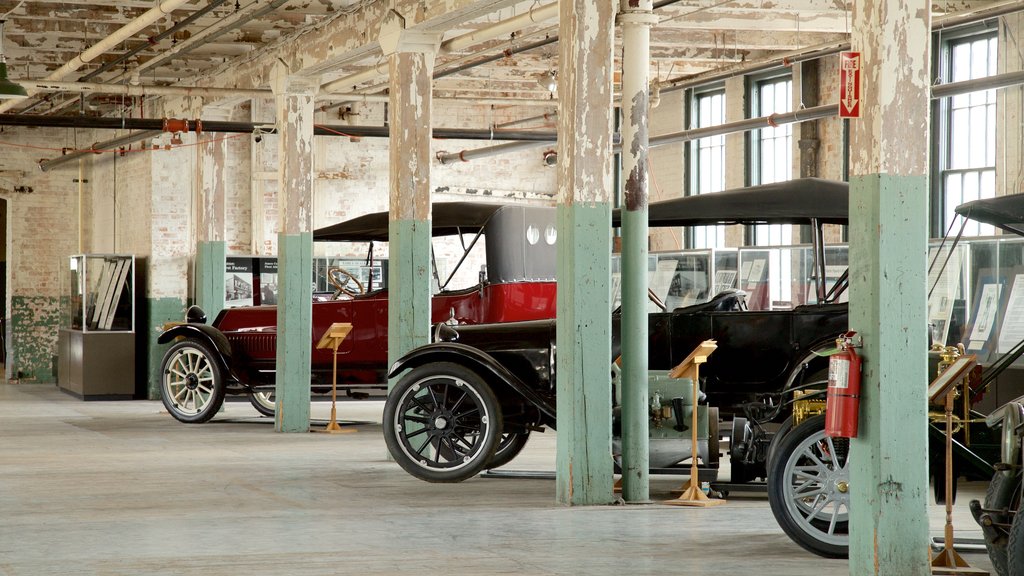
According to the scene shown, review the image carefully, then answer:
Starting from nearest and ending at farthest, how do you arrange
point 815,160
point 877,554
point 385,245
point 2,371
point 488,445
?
point 877,554, point 488,445, point 815,160, point 385,245, point 2,371

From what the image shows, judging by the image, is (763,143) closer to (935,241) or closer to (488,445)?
(935,241)

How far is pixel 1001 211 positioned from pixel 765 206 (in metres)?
2.41

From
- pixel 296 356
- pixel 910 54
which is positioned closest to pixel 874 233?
pixel 910 54

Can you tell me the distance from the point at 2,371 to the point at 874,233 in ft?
67.3

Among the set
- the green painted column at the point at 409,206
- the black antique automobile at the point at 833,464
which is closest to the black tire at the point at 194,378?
the green painted column at the point at 409,206

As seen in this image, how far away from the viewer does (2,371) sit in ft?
73.5

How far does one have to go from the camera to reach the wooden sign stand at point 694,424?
712 centimetres

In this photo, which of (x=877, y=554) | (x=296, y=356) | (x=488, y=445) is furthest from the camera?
(x=296, y=356)

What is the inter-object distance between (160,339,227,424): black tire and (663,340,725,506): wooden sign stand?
6.78 m

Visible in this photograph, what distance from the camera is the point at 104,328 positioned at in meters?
16.3

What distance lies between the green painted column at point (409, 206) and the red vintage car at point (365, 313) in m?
0.92

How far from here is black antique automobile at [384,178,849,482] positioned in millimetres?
7941

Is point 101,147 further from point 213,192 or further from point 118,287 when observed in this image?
point 213,192

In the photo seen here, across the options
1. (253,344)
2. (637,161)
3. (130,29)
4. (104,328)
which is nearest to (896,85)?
(637,161)
